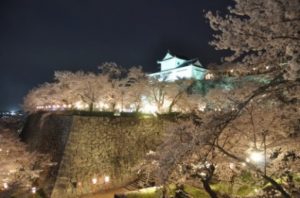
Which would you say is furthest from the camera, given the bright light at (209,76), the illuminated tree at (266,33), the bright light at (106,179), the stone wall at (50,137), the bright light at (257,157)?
the bright light at (209,76)

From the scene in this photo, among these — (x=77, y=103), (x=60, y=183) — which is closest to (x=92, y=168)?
(x=60, y=183)

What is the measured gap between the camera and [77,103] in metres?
22.8

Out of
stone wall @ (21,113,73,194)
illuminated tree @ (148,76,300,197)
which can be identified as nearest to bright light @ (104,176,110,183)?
stone wall @ (21,113,73,194)

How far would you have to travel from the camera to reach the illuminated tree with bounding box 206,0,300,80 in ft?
12.5

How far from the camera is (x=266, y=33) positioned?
418cm

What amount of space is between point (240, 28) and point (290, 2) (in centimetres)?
83

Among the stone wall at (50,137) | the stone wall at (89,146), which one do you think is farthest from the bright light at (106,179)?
the stone wall at (50,137)

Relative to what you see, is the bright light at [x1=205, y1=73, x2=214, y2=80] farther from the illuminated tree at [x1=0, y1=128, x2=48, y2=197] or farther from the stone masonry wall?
the illuminated tree at [x1=0, y1=128, x2=48, y2=197]

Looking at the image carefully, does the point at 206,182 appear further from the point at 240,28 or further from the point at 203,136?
the point at 240,28

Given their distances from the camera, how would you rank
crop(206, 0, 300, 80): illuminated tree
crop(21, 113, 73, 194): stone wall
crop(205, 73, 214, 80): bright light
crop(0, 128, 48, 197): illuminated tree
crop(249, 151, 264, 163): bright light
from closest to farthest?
crop(206, 0, 300, 80): illuminated tree, crop(249, 151, 264, 163): bright light, crop(0, 128, 48, 197): illuminated tree, crop(21, 113, 73, 194): stone wall, crop(205, 73, 214, 80): bright light

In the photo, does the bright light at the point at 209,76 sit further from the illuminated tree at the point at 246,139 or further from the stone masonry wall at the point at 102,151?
the illuminated tree at the point at 246,139

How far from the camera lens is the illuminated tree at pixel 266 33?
3812 millimetres

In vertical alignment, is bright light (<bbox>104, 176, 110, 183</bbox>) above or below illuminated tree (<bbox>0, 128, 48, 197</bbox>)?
below

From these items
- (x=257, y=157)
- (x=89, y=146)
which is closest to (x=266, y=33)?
(x=257, y=157)
